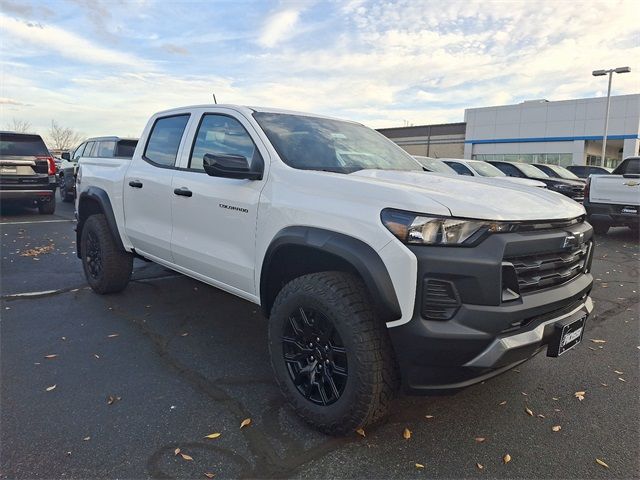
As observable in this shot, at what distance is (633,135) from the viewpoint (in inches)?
1308

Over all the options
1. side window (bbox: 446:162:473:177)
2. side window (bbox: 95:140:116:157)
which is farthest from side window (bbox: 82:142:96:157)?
side window (bbox: 446:162:473:177)

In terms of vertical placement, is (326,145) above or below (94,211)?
above

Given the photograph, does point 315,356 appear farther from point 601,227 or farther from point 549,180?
point 549,180

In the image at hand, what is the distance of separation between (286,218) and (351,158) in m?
0.90

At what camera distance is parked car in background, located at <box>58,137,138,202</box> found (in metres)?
10.7

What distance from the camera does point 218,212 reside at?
3.40 m

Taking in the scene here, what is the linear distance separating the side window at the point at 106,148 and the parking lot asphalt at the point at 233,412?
755cm

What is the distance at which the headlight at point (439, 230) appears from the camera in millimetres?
2270

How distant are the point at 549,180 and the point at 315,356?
1150 cm

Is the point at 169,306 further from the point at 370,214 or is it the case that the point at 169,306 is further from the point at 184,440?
the point at 370,214

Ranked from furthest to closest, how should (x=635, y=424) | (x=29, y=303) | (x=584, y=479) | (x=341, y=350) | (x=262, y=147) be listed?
(x=29, y=303) → (x=262, y=147) → (x=635, y=424) → (x=341, y=350) → (x=584, y=479)

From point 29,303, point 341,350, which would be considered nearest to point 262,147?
point 341,350

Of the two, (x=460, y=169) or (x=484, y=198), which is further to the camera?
(x=460, y=169)

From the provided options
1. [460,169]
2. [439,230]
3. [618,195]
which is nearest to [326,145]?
[439,230]
